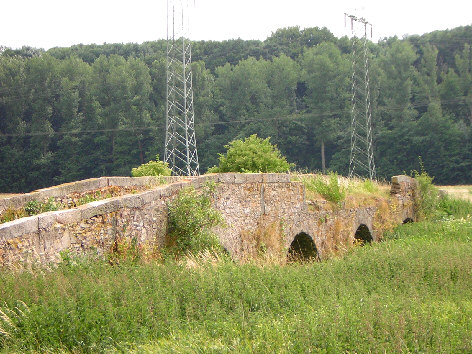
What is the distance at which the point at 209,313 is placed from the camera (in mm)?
6512

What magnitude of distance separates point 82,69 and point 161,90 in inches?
294

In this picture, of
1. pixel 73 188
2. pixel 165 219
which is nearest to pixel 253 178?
pixel 165 219

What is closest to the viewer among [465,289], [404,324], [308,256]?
[404,324]

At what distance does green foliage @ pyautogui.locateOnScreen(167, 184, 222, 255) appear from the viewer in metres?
10.1

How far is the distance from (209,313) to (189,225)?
3.69 m

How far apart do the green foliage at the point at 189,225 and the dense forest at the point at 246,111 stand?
127 ft

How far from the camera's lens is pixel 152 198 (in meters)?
9.60

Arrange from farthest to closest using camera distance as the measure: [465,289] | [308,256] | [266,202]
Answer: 1. [308,256]
2. [266,202]
3. [465,289]

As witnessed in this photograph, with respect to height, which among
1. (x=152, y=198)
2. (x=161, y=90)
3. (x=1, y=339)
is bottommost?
(x=1, y=339)

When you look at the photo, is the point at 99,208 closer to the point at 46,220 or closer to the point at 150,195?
the point at 46,220

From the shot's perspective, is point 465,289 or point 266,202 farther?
point 266,202

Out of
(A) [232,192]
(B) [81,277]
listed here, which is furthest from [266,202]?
(B) [81,277]

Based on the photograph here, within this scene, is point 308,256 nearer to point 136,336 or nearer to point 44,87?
point 136,336

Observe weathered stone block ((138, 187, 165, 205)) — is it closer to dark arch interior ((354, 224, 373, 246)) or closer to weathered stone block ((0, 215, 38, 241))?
weathered stone block ((0, 215, 38, 241))
